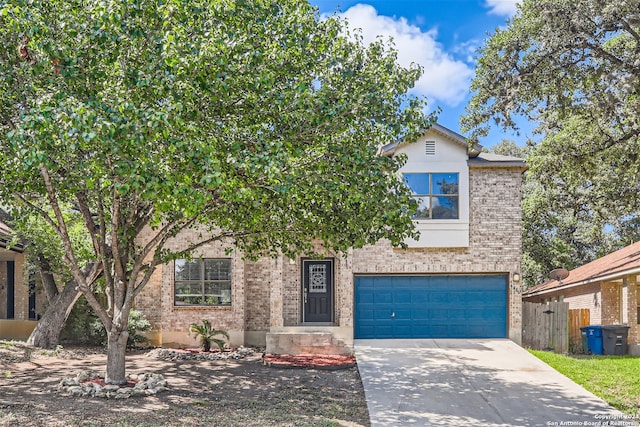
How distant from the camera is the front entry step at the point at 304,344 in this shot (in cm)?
1708

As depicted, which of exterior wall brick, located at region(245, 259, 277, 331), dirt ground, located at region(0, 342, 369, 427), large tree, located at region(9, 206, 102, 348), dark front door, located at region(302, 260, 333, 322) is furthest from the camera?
dark front door, located at region(302, 260, 333, 322)

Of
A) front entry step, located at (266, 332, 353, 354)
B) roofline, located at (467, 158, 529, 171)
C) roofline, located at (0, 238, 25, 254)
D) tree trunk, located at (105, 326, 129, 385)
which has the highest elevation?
roofline, located at (467, 158, 529, 171)

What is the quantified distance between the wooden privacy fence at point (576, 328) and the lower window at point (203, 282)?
10.2m

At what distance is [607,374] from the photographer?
559 inches

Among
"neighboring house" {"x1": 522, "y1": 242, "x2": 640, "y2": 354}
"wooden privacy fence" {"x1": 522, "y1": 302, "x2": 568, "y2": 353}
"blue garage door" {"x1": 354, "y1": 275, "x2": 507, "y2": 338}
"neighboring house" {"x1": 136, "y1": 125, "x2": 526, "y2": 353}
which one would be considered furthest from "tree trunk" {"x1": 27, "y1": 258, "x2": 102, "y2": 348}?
"neighboring house" {"x1": 522, "y1": 242, "x2": 640, "y2": 354}

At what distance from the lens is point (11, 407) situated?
10180mm

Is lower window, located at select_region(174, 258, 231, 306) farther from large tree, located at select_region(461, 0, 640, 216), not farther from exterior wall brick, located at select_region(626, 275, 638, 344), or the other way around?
exterior wall brick, located at select_region(626, 275, 638, 344)

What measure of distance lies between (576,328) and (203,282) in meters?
11.2

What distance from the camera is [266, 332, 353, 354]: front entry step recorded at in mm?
17078

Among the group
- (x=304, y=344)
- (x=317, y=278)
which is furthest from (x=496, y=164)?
(x=304, y=344)

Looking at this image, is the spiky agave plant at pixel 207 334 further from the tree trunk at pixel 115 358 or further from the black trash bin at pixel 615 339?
the black trash bin at pixel 615 339

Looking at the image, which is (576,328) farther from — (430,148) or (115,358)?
(115,358)

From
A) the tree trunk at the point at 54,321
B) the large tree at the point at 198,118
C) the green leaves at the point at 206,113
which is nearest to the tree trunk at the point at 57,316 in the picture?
the tree trunk at the point at 54,321

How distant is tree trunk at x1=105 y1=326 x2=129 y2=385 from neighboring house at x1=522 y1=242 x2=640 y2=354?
40.8 feet
